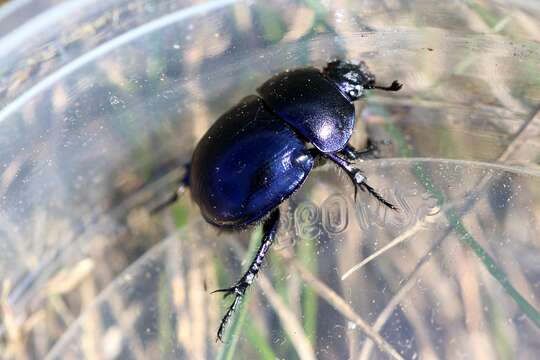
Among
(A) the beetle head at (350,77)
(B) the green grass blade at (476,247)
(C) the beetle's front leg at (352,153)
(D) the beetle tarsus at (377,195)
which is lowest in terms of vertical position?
(B) the green grass blade at (476,247)

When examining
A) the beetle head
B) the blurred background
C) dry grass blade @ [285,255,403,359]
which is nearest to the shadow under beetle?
the beetle head

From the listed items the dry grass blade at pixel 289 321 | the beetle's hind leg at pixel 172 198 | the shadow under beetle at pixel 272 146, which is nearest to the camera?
the shadow under beetle at pixel 272 146

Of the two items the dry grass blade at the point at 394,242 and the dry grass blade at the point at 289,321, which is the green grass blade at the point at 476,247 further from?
the dry grass blade at the point at 289,321

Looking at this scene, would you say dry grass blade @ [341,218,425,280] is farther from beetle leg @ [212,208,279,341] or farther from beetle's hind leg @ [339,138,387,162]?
beetle leg @ [212,208,279,341]

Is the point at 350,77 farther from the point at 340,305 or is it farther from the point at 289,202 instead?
the point at 340,305

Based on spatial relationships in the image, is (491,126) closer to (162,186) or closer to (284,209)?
(284,209)

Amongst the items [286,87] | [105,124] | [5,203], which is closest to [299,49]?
[286,87]

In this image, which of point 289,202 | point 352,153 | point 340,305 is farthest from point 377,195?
point 340,305

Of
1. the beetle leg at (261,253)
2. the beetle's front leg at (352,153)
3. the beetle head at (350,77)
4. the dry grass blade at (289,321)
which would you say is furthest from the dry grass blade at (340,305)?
the beetle head at (350,77)
